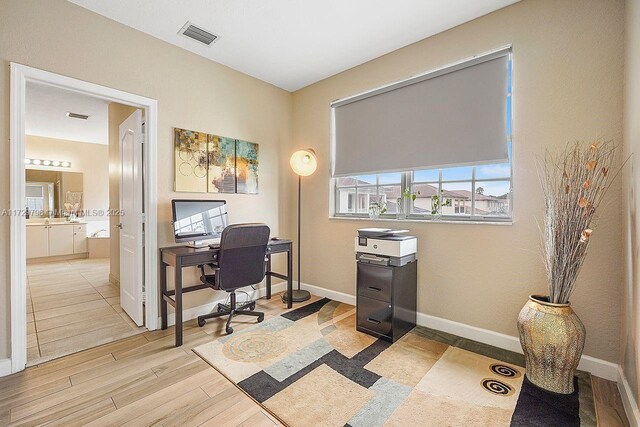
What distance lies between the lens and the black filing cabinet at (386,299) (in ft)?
7.86

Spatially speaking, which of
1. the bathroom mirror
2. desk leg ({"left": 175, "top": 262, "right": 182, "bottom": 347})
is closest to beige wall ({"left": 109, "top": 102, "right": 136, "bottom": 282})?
desk leg ({"left": 175, "top": 262, "right": 182, "bottom": 347})

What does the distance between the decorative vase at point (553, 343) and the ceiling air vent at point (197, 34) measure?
3.38 m

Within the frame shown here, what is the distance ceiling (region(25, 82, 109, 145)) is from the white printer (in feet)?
12.8

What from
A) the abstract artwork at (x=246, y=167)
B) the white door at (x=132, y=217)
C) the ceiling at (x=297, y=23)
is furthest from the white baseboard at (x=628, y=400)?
the white door at (x=132, y=217)

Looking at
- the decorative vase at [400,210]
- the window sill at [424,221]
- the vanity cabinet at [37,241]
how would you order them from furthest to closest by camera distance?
the vanity cabinet at [37,241]
the decorative vase at [400,210]
the window sill at [424,221]

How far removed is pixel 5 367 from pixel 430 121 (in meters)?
3.76

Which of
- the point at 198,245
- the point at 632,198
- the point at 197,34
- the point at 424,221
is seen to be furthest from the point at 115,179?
the point at 632,198

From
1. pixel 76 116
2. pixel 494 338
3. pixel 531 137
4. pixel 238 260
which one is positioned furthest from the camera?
pixel 76 116

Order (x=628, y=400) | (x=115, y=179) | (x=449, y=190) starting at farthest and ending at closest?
(x=115, y=179) < (x=449, y=190) < (x=628, y=400)

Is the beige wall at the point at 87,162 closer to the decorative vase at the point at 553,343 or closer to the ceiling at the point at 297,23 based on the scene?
the ceiling at the point at 297,23

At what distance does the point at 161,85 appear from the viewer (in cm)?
269

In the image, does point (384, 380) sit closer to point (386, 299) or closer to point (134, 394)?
point (386, 299)

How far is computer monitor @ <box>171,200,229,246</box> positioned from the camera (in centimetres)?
260

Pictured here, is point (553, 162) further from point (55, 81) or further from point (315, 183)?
point (55, 81)
